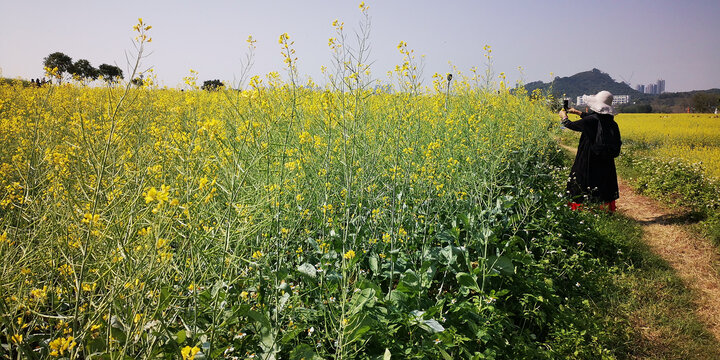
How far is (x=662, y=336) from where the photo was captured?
3.01 m

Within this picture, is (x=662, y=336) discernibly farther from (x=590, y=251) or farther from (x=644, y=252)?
(x=644, y=252)

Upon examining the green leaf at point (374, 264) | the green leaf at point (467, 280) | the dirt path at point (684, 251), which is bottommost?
the dirt path at point (684, 251)

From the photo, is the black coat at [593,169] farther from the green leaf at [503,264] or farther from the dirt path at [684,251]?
the green leaf at [503,264]

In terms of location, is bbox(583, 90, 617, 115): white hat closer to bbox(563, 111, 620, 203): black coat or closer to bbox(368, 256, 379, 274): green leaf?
bbox(563, 111, 620, 203): black coat

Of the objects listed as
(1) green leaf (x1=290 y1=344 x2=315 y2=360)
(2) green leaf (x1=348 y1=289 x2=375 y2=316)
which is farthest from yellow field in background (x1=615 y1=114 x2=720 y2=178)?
(1) green leaf (x1=290 y1=344 x2=315 y2=360)

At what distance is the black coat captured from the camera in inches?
210

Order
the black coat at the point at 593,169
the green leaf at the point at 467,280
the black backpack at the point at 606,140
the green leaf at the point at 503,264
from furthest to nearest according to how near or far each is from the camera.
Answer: the black coat at the point at 593,169, the black backpack at the point at 606,140, the green leaf at the point at 503,264, the green leaf at the point at 467,280

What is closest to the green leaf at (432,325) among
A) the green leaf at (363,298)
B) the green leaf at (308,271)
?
the green leaf at (363,298)

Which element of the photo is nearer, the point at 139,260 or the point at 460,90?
the point at 139,260

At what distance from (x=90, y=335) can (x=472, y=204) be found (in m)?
2.77

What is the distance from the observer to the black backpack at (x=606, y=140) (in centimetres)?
521

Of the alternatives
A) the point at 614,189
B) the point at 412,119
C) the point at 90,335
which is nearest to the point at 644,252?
the point at 614,189

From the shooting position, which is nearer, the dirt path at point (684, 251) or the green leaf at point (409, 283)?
the green leaf at point (409, 283)


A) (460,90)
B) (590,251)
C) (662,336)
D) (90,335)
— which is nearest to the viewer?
(90,335)
